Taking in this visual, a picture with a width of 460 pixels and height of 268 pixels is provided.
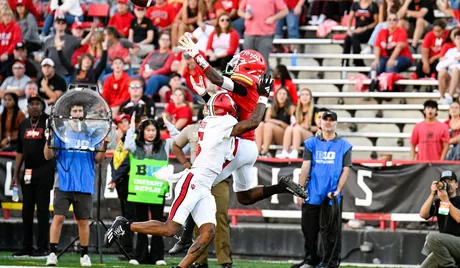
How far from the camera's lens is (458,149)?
1616 centimetres

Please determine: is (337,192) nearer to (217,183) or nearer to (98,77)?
(217,183)

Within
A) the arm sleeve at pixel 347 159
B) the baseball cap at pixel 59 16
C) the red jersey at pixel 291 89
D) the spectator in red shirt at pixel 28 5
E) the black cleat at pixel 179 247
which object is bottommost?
the black cleat at pixel 179 247

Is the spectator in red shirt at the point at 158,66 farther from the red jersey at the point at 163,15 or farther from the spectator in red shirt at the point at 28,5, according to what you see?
the spectator in red shirt at the point at 28,5

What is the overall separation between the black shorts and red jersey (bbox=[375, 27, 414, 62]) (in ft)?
22.5

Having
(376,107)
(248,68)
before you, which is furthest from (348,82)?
(248,68)

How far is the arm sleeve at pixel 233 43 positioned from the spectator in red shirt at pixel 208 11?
105 centimetres

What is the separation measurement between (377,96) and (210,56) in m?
2.89

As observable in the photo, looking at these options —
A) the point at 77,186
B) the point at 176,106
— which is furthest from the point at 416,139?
the point at 77,186

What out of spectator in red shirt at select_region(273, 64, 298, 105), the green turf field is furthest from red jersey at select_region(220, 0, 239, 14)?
the green turf field

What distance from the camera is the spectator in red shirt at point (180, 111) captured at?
1795 cm

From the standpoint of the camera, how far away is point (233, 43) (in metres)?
19.5

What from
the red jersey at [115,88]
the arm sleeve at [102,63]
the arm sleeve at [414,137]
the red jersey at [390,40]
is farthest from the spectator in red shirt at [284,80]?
the arm sleeve at [102,63]

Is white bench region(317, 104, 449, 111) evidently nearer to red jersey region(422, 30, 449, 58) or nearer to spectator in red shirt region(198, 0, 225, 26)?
red jersey region(422, 30, 449, 58)

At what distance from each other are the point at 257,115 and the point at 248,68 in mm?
666
